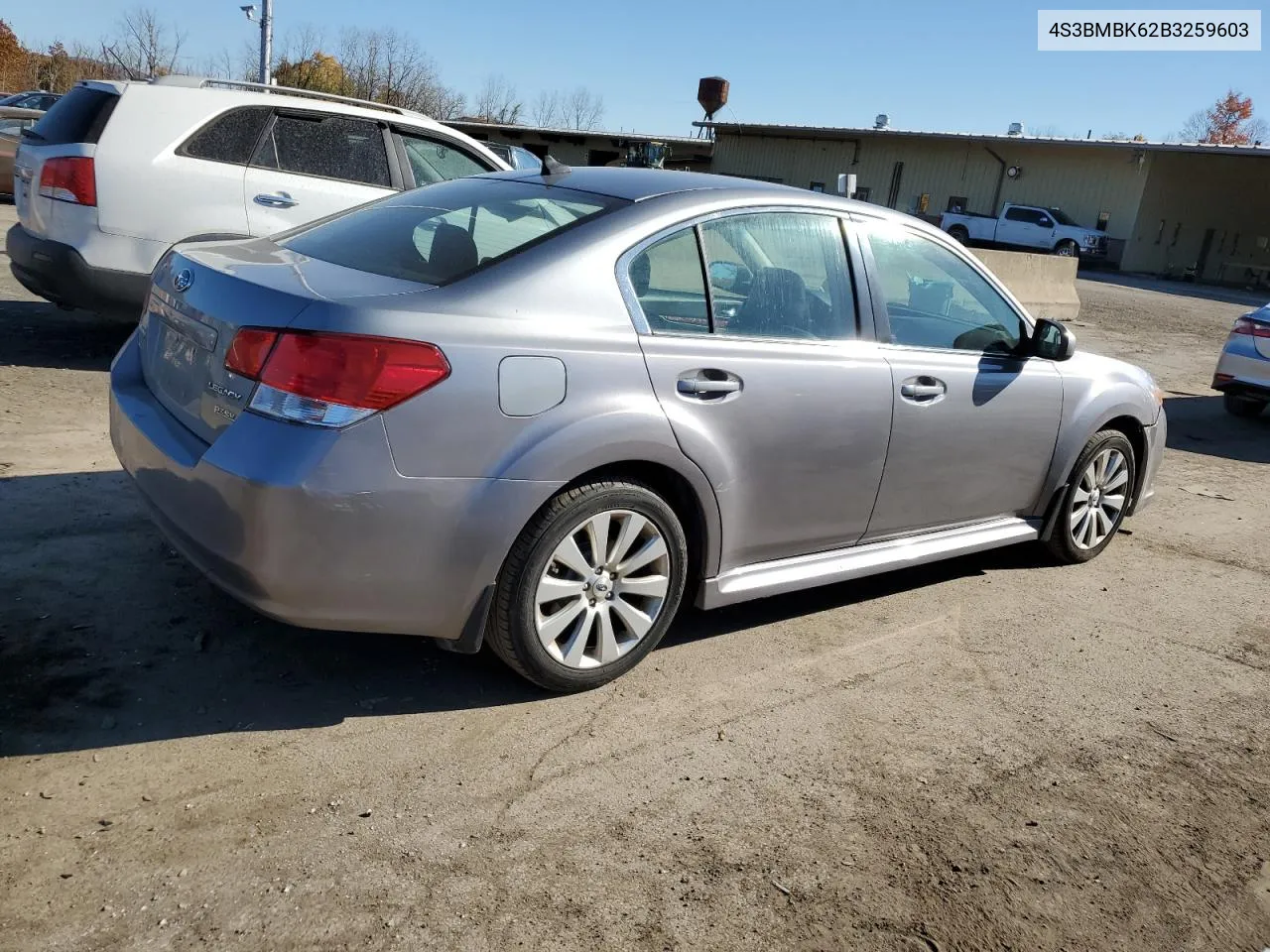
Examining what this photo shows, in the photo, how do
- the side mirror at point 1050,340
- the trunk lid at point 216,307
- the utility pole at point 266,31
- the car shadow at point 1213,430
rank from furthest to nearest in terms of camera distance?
the utility pole at point 266,31 < the car shadow at point 1213,430 < the side mirror at point 1050,340 < the trunk lid at point 216,307

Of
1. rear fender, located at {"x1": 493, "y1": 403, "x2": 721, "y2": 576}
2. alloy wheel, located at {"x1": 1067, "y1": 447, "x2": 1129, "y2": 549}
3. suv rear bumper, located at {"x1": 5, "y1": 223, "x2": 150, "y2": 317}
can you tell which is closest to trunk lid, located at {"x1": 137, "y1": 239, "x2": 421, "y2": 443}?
rear fender, located at {"x1": 493, "y1": 403, "x2": 721, "y2": 576}

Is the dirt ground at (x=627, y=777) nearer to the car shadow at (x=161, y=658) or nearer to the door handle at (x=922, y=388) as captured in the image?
the car shadow at (x=161, y=658)

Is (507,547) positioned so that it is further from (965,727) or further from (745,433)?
(965,727)

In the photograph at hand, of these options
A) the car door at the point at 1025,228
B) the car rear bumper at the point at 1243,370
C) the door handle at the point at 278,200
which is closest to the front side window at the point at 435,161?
the door handle at the point at 278,200

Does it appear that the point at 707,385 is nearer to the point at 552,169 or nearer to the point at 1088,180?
the point at 552,169

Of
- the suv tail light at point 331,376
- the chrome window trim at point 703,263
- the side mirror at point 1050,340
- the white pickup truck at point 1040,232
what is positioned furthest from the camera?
the white pickup truck at point 1040,232

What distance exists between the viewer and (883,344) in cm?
436

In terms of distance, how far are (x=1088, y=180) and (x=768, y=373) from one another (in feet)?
133

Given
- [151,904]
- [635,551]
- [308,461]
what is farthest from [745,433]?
[151,904]

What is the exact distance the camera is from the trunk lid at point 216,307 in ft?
10.4

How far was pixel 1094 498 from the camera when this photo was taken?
5.64 meters

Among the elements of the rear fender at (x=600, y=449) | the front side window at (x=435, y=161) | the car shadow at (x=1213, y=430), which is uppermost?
the front side window at (x=435, y=161)

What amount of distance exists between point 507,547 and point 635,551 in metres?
0.54

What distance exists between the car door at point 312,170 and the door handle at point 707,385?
15.0 ft
